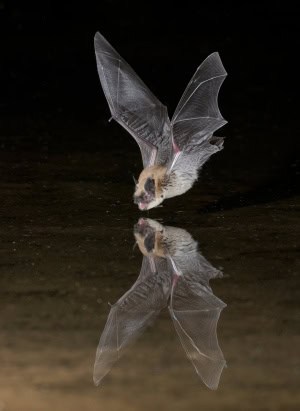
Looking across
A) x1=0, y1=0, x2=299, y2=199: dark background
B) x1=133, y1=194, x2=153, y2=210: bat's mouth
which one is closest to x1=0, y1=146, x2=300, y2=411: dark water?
x1=133, y1=194, x2=153, y2=210: bat's mouth

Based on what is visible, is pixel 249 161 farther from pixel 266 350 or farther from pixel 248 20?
pixel 248 20

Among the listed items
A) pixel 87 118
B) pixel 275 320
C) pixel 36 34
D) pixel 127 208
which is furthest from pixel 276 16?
pixel 275 320

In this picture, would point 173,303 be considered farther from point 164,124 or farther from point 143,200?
point 164,124

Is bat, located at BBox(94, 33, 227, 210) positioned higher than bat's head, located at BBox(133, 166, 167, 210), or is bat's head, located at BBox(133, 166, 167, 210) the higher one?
bat, located at BBox(94, 33, 227, 210)

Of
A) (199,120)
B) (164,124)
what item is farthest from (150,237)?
(199,120)

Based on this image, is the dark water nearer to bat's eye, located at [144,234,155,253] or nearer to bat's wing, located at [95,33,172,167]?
bat's eye, located at [144,234,155,253]

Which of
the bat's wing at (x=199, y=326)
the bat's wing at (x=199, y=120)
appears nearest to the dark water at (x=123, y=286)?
the bat's wing at (x=199, y=326)
